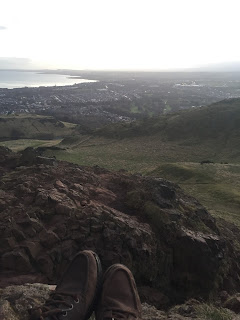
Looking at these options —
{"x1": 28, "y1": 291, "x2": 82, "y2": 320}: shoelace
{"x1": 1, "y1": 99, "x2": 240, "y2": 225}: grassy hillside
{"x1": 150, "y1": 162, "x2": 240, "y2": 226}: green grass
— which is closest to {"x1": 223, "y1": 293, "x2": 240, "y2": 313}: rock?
{"x1": 28, "y1": 291, "x2": 82, "y2": 320}: shoelace

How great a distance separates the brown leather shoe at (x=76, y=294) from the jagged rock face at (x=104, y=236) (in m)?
1.55

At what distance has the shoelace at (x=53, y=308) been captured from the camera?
164 inches

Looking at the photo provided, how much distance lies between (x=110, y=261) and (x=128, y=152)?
48594 millimetres

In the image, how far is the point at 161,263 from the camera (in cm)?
822

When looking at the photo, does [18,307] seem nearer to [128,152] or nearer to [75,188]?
[75,188]

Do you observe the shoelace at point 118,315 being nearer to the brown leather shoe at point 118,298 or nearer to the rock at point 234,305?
the brown leather shoe at point 118,298

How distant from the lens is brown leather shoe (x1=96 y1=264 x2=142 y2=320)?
14.9 feet

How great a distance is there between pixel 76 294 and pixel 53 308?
1.28ft

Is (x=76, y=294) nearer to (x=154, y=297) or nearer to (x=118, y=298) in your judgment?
(x=118, y=298)

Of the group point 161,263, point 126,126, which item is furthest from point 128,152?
point 161,263

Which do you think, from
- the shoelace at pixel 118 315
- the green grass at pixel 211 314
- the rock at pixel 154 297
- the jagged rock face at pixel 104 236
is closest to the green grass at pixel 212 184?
the jagged rock face at pixel 104 236

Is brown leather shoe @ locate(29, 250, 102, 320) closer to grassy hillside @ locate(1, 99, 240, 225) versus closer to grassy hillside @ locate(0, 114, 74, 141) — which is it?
grassy hillside @ locate(1, 99, 240, 225)

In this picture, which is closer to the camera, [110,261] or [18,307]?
[18,307]

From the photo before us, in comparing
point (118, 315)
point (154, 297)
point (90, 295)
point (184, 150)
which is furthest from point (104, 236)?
point (184, 150)
